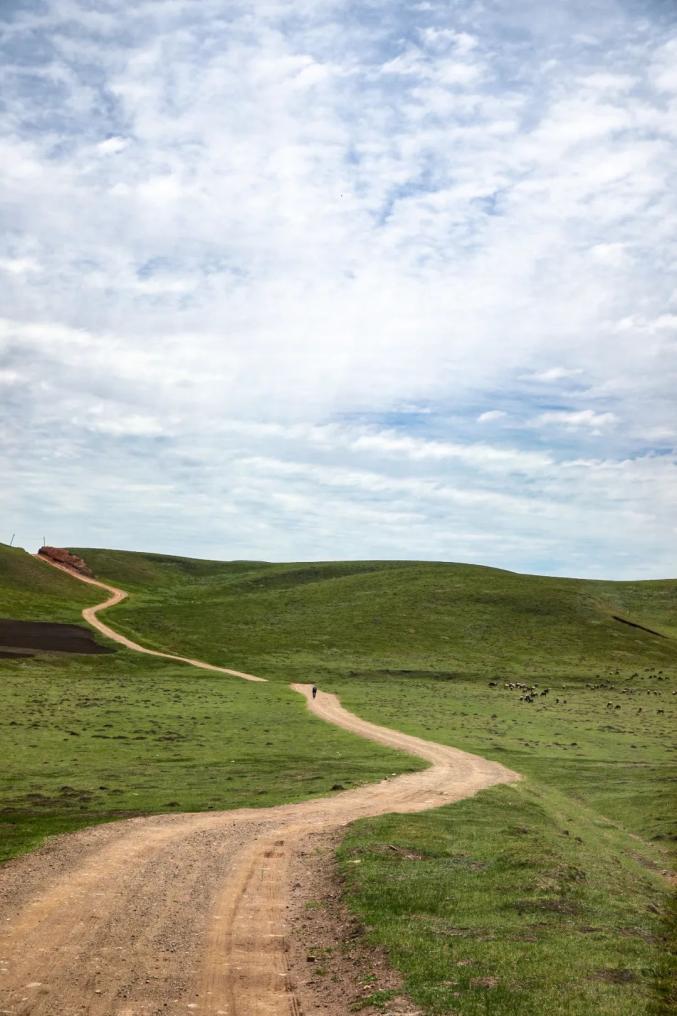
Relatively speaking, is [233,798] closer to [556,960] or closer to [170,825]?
[170,825]

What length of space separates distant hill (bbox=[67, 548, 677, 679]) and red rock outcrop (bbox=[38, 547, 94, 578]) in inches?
187

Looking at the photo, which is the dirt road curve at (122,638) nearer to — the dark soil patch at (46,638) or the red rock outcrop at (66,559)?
the dark soil patch at (46,638)

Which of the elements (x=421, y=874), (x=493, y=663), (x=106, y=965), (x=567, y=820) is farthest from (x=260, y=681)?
(x=106, y=965)

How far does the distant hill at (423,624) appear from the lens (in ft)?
325

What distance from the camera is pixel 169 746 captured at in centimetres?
4422

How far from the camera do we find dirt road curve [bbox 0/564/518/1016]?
1338cm

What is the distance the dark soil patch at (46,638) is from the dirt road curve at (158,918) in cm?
6117

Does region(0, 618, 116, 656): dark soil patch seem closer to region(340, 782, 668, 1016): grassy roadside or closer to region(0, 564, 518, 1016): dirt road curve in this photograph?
region(0, 564, 518, 1016): dirt road curve

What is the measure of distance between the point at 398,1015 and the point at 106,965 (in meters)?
5.61

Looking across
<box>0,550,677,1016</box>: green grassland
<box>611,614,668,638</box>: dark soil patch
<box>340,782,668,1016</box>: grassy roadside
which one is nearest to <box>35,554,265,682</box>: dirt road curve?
<box>0,550,677,1016</box>: green grassland

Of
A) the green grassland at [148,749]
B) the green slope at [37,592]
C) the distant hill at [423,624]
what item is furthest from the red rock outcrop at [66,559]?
the green grassland at [148,749]

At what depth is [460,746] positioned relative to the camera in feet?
161

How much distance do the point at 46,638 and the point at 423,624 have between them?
5593 cm

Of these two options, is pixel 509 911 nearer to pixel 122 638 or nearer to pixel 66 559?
pixel 122 638
